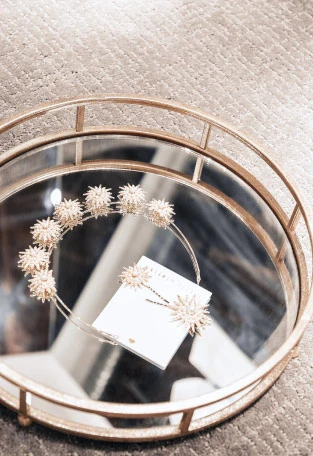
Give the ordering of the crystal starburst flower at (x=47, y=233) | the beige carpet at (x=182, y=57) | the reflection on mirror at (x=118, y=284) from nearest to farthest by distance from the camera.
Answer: the reflection on mirror at (x=118, y=284) < the crystal starburst flower at (x=47, y=233) < the beige carpet at (x=182, y=57)

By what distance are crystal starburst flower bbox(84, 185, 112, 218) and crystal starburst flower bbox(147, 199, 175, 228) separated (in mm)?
75

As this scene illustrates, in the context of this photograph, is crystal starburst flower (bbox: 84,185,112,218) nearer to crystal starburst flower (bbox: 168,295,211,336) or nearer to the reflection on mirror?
the reflection on mirror

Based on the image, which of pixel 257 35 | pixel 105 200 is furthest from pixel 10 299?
pixel 257 35

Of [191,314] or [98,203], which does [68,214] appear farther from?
[191,314]

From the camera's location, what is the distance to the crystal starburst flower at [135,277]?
126 centimetres

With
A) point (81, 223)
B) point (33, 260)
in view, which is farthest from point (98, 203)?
point (33, 260)

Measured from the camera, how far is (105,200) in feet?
4.45

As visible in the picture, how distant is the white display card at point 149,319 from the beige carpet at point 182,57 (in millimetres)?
418

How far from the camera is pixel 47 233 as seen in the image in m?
1.30

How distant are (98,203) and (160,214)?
0.11 m

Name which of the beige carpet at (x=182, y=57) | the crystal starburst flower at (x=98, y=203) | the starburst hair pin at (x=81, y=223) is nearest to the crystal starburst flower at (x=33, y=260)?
the starburst hair pin at (x=81, y=223)

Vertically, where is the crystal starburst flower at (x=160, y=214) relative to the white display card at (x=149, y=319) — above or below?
above

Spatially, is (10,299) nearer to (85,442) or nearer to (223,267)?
(85,442)

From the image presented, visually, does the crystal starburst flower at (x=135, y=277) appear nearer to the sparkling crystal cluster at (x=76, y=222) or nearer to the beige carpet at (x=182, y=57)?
the sparkling crystal cluster at (x=76, y=222)
